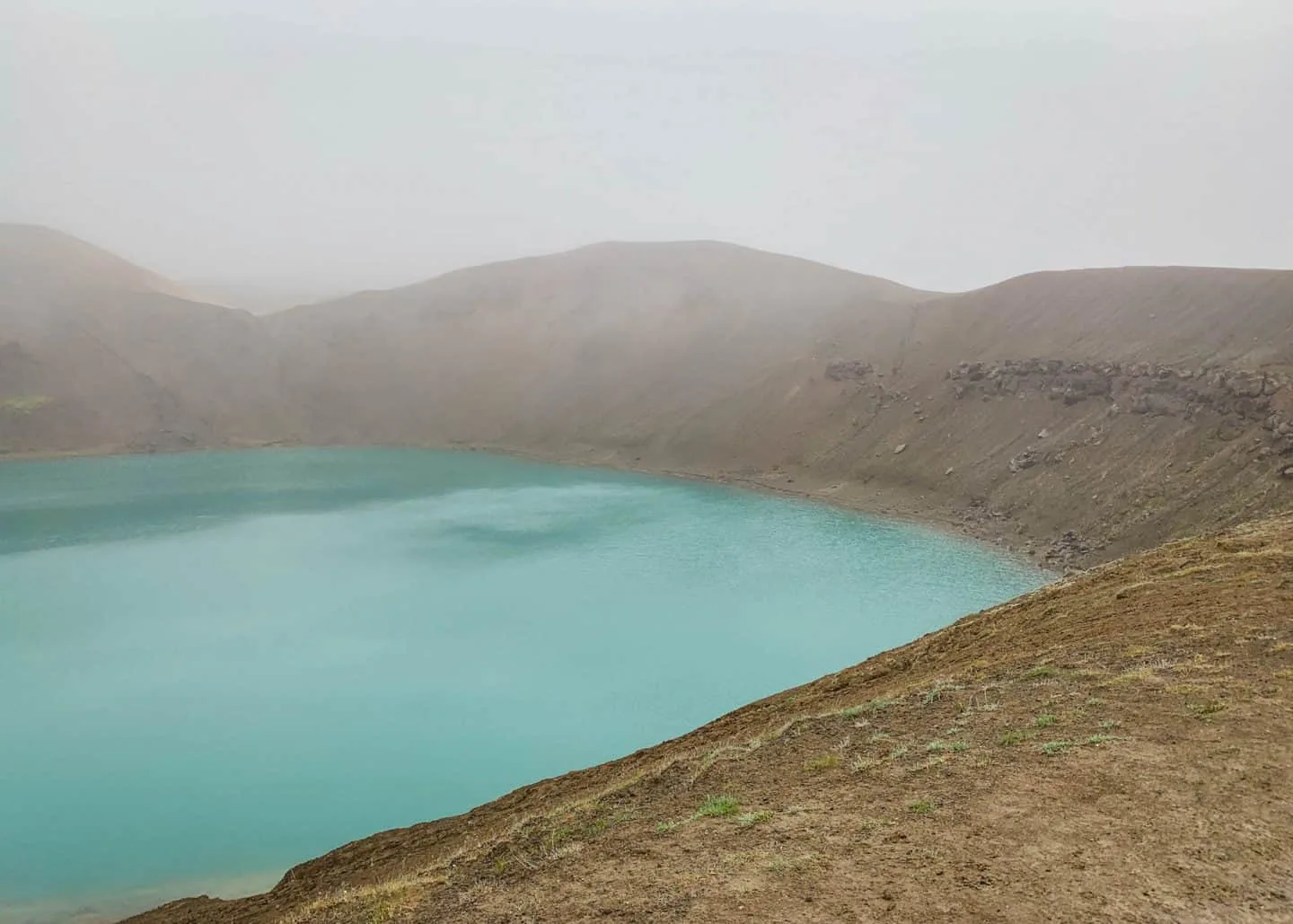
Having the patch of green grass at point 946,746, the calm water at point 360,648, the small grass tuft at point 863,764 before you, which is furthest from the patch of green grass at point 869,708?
the calm water at point 360,648

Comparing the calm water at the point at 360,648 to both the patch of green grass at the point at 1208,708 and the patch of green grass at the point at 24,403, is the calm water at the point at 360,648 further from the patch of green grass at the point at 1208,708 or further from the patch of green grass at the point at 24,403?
the patch of green grass at the point at 24,403

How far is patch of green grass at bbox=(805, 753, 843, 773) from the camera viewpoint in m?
10.7

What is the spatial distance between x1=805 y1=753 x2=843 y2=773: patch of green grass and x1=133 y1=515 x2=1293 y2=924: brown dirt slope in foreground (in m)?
0.03

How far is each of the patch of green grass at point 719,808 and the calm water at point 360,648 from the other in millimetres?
12847

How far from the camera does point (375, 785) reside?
2200cm

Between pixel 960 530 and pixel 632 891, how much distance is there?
50.4 meters

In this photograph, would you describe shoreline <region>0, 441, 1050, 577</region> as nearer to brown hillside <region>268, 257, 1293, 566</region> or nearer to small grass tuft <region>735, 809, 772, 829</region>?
brown hillside <region>268, 257, 1293, 566</region>

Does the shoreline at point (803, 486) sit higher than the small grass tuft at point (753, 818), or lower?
higher

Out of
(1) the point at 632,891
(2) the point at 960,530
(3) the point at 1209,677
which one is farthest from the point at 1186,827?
(2) the point at 960,530

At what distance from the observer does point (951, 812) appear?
335 inches

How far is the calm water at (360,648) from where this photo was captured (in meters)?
20.6

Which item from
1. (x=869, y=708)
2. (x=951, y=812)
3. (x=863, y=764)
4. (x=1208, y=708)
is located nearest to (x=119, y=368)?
(x=869, y=708)

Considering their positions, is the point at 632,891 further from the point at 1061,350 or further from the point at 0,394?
the point at 0,394

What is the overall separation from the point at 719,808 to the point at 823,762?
176 cm
